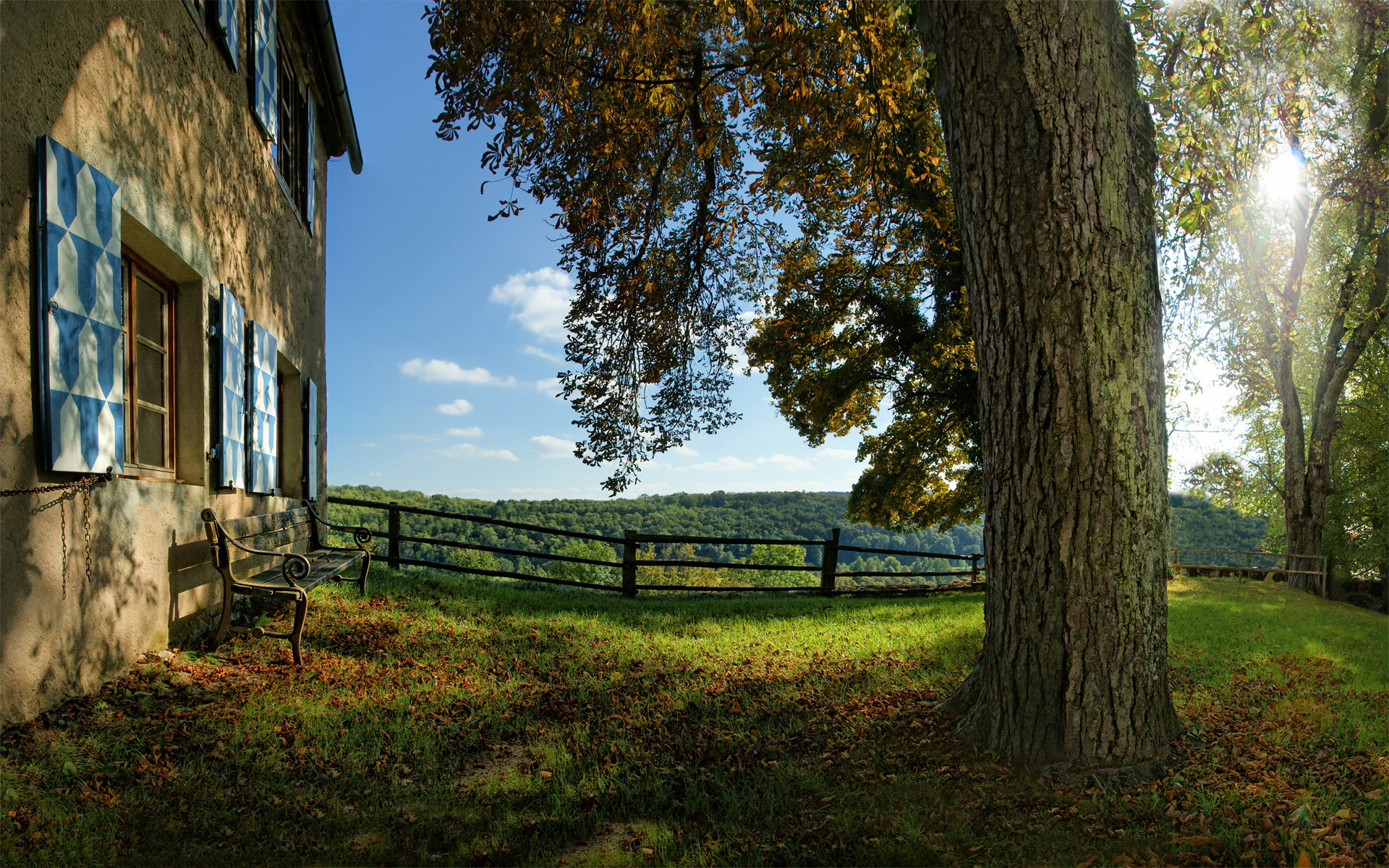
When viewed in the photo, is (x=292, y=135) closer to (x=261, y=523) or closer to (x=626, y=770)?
(x=261, y=523)

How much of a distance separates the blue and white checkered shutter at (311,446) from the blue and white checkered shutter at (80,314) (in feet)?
15.4

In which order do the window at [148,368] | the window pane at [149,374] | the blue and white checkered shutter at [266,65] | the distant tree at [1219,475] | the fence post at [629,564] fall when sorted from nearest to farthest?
the window at [148,368] < the window pane at [149,374] < the blue and white checkered shutter at [266,65] < the fence post at [629,564] < the distant tree at [1219,475]

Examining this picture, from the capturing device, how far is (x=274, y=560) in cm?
709

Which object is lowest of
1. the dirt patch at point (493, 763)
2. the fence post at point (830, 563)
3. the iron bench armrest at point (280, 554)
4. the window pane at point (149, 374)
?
the fence post at point (830, 563)

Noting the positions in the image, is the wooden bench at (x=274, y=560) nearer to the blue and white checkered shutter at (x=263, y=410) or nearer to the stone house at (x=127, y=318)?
the stone house at (x=127, y=318)

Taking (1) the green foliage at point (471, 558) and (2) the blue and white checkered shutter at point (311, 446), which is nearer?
(2) the blue and white checkered shutter at point (311, 446)

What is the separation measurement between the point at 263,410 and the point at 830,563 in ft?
29.8

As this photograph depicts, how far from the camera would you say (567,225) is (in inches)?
298

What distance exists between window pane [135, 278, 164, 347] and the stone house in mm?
16

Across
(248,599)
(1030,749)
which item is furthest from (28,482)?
(1030,749)

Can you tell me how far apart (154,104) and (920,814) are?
20.2 ft

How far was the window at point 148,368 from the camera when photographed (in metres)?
4.33

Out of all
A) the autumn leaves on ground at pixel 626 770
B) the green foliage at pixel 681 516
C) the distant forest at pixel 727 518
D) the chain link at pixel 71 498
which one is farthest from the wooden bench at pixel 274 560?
the distant forest at pixel 727 518

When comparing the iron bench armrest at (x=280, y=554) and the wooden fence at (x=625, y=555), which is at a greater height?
the iron bench armrest at (x=280, y=554)
